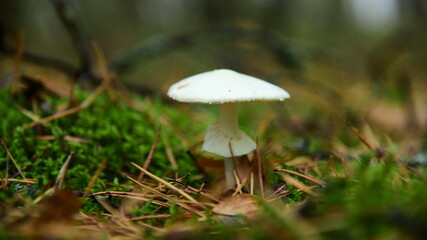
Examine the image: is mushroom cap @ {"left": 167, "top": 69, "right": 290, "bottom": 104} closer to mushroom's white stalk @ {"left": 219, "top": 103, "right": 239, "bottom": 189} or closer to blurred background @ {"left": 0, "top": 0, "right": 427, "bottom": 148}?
mushroom's white stalk @ {"left": 219, "top": 103, "right": 239, "bottom": 189}

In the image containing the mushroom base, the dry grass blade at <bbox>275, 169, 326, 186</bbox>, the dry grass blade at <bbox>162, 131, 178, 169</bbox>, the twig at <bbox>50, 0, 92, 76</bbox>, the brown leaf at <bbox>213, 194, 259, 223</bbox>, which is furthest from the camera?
the twig at <bbox>50, 0, 92, 76</bbox>

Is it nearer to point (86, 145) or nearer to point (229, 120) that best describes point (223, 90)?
point (229, 120)

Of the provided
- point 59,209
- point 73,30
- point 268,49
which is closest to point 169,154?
point 59,209

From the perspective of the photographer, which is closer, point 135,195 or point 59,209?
point 59,209

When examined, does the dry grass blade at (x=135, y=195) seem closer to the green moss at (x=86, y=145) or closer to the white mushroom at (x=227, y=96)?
the green moss at (x=86, y=145)

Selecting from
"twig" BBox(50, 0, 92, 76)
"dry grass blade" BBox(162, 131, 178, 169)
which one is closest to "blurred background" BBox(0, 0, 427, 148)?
"twig" BBox(50, 0, 92, 76)

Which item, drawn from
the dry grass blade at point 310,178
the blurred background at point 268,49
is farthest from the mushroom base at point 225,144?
the blurred background at point 268,49
